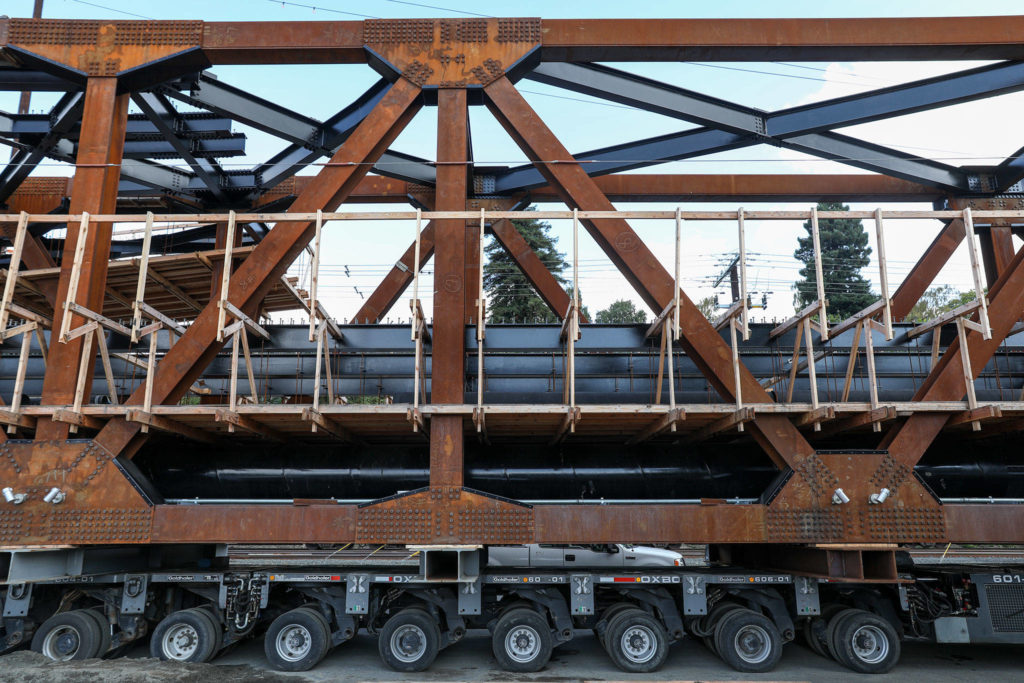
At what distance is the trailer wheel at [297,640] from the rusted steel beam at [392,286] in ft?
23.4

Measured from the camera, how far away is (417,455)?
36.0ft

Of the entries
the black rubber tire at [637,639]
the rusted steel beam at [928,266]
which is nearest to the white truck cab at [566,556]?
the black rubber tire at [637,639]

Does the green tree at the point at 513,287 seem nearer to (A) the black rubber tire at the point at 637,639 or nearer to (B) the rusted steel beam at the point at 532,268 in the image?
(B) the rusted steel beam at the point at 532,268

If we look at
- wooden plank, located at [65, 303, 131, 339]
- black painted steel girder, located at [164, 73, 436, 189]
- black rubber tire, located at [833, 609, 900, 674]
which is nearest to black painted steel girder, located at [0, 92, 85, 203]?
black painted steel girder, located at [164, 73, 436, 189]

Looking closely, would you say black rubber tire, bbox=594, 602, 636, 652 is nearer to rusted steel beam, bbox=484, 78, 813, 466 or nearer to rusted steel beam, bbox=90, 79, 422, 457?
rusted steel beam, bbox=484, 78, 813, 466

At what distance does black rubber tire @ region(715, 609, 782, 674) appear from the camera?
32.4 ft

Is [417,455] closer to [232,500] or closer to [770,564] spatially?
[232,500]

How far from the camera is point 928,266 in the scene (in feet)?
47.7

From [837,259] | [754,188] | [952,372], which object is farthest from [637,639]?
[837,259]

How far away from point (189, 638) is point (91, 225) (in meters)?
6.13

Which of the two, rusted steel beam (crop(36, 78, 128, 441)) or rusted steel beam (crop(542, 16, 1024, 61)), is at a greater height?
rusted steel beam (crop(542, 16, 1024, 61))

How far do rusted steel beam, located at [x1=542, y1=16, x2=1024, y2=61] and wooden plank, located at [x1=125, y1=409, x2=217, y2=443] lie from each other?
7.83 meters

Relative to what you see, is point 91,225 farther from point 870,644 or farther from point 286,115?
point 870,644

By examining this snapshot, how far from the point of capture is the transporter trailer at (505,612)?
32.5 feet
